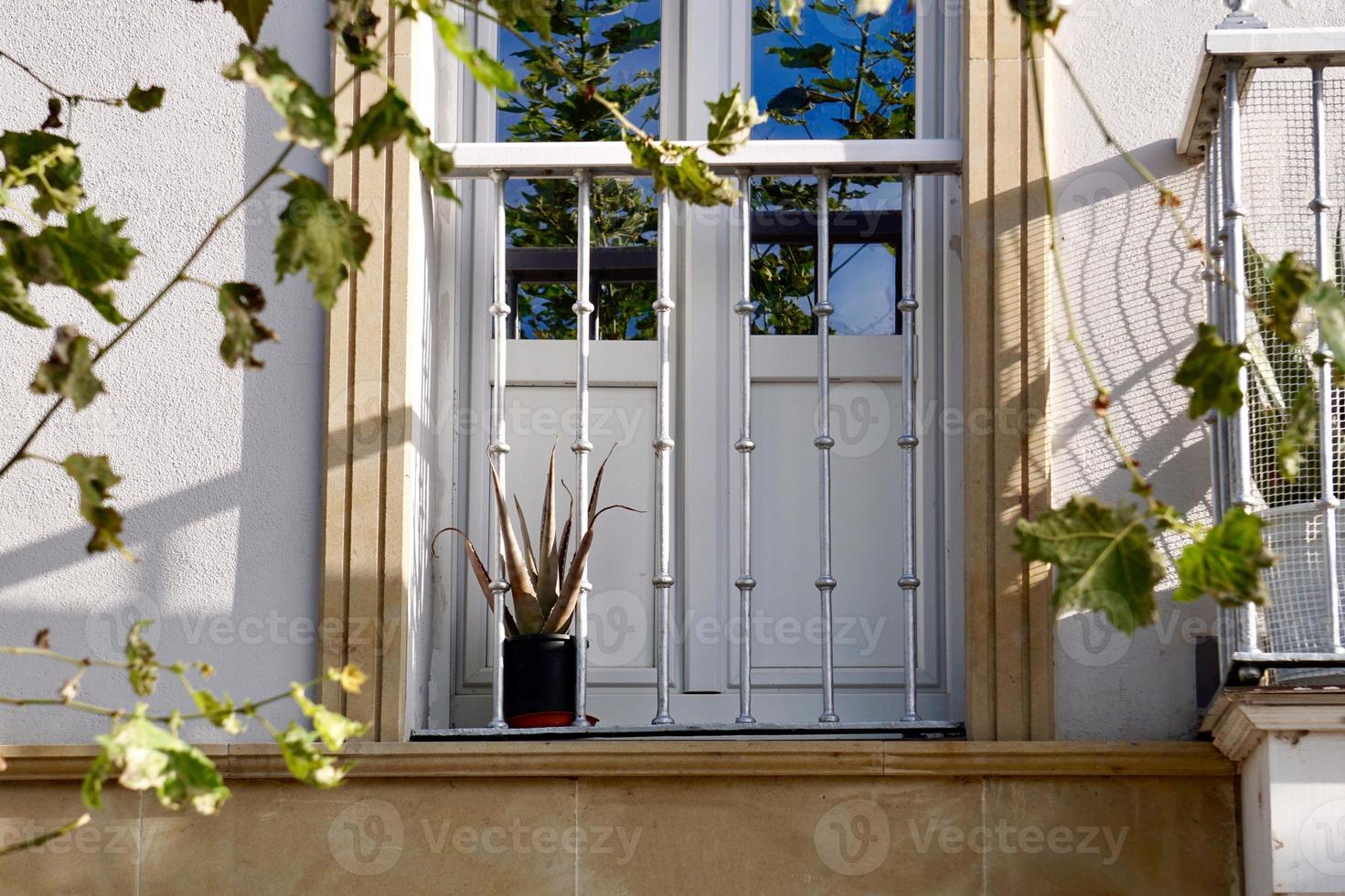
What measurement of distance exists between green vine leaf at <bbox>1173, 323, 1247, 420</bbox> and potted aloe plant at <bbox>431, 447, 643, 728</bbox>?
1853 millimetres

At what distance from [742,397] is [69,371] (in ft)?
6.75

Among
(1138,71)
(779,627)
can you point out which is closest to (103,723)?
(779,627)

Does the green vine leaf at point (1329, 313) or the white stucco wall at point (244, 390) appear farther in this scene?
the white stucco wall at point (244, 390)

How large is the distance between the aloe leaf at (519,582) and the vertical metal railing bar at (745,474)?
39cm

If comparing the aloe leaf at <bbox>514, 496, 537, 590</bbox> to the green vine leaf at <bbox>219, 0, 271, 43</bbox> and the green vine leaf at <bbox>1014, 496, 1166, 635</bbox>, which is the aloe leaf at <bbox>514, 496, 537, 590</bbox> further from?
the green vine leaf at <bbox>1014, 496, 1166, 635</bbox>

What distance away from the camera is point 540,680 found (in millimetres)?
3600

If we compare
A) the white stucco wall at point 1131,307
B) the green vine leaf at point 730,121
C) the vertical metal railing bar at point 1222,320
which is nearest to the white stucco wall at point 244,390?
the white stucco wall at point 1131,307

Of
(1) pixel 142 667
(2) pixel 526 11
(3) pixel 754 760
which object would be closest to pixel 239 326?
(1) pixel 142 667

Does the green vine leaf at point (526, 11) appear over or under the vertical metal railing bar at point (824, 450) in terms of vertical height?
over

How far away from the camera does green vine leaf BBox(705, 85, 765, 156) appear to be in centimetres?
228

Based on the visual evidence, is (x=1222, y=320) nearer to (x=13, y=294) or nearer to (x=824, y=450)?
(x=824, y=450)

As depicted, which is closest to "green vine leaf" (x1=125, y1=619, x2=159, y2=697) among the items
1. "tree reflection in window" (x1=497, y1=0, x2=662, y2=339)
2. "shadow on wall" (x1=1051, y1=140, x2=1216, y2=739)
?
"shadow on wall" (x1=1051, y1=140, x2=1216, y2=739)

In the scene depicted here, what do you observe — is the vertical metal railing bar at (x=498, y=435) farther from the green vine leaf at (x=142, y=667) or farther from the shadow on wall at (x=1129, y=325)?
the green vine leaf at (x=142, y=667)

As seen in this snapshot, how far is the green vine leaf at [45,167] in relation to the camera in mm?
2066
